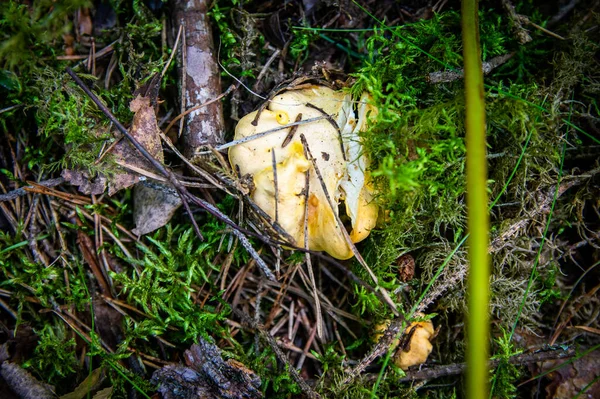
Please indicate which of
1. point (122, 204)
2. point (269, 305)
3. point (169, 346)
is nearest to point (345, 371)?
point (269, 305)

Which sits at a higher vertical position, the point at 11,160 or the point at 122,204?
the point at 11,160

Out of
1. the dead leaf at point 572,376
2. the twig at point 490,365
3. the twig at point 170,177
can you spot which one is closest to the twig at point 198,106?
the twig at point 170,177

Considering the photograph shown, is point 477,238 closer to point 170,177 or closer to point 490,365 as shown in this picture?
point 490,365

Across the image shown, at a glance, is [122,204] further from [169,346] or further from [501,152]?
[501,152]

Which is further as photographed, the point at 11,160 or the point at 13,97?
the point at 11,160

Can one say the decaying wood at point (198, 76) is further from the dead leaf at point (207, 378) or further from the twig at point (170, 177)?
the dead leaf at point (207, 378)
